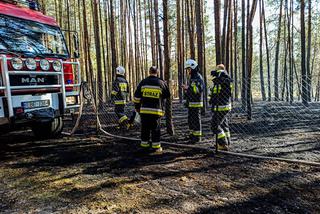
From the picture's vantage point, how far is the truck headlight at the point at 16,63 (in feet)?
15.3

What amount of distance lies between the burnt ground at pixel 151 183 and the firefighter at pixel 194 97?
81cm

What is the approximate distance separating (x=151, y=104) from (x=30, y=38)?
10.8 ft

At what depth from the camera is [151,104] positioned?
16.8 feet

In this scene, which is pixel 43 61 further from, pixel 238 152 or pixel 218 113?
pixel 238 152

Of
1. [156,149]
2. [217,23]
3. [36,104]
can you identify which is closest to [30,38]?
[36,104]

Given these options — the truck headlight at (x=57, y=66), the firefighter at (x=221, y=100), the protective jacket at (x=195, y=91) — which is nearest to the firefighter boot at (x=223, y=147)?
the firefighter at (x=221, y=100)

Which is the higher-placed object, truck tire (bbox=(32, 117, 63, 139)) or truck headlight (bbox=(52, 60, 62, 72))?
truck headlight (bbox=(52, 60, 62, 72))

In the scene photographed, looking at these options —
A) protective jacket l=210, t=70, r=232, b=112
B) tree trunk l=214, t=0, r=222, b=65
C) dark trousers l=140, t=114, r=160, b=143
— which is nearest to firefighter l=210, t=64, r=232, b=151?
protective jacket l=210, t=70, r=232, b=112

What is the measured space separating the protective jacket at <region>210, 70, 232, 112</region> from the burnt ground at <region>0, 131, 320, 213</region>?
1084 mm

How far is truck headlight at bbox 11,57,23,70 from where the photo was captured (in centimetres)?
466

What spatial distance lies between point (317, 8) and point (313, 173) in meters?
21.5

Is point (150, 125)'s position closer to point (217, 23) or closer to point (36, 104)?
point (36, 104)

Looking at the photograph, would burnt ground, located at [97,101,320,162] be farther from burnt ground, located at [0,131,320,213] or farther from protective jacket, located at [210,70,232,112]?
protective jacket, located at [210,70,232,112]

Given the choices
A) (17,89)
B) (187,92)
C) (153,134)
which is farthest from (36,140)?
(187,92)
